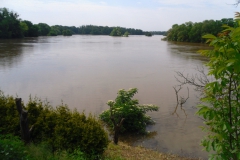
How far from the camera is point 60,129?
18.0ft

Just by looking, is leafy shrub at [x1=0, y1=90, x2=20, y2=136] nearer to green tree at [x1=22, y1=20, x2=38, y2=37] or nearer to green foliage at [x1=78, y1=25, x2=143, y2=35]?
green tree at [x1=22, y1=20, x2=38, y2=37]

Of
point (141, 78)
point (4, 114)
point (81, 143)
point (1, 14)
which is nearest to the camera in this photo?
point (81, 143)

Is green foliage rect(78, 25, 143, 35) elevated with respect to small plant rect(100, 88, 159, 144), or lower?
elevated

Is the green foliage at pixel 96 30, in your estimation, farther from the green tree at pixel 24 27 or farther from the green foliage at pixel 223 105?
the green foliage at pixel 223 105

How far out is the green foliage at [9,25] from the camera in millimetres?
65750

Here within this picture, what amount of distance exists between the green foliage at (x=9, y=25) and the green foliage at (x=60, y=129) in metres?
67.1

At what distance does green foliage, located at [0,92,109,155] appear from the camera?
545cm

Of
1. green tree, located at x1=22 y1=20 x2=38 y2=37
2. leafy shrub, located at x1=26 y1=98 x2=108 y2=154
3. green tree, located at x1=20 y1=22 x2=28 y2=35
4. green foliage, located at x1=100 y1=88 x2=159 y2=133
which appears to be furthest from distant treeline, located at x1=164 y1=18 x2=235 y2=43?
leafy shrub, located at x1=26 y1=98 x2=108 y2=154

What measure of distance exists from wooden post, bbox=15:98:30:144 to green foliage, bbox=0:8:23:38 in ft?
222

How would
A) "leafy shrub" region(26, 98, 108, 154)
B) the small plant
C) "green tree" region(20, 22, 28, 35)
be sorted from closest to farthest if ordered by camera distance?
"leafy shrub" region(26, 98, 108, 154)
the small plant
"green tree" region(20, 22, 28, 35)

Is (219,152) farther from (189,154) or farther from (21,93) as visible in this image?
(21,93)

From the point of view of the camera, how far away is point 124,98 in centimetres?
1030

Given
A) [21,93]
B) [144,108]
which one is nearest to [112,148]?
[144,108]

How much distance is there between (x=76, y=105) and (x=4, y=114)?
708 centimetres
